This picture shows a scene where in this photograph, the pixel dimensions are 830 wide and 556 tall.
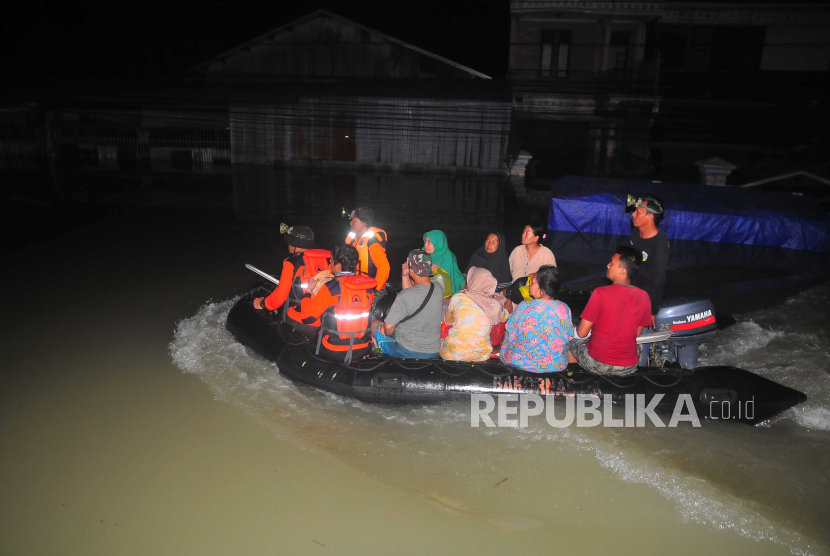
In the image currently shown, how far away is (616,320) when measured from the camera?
398cm

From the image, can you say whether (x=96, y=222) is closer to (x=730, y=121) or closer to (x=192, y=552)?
(x=192, y=552)

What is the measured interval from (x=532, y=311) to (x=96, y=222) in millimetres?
9204

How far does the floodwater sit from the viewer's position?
10.8 ft

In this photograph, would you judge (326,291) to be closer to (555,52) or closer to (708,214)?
(708,214)

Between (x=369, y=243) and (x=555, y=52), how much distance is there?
1431 centimetres

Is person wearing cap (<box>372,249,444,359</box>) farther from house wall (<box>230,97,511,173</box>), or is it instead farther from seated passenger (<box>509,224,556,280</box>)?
house wall (<box>230,97,511,173</box>)

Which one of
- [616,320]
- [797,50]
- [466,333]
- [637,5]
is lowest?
[466,333]

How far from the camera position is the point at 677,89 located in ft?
56.3

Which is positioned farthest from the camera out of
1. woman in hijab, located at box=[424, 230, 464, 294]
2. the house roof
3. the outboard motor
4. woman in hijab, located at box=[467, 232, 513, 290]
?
the house roof

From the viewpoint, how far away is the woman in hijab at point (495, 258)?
518cm

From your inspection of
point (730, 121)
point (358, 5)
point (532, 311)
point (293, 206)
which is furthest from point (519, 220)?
point (358, 5)

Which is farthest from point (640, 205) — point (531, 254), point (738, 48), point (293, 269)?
point (738, 48)

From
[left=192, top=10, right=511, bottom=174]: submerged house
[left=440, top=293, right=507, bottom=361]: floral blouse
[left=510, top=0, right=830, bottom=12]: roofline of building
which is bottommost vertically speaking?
[left=440, top=293, right=507, bottom=361]: floral blouse

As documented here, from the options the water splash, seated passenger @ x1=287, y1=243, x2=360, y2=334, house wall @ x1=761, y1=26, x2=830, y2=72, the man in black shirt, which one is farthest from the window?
the water splash
